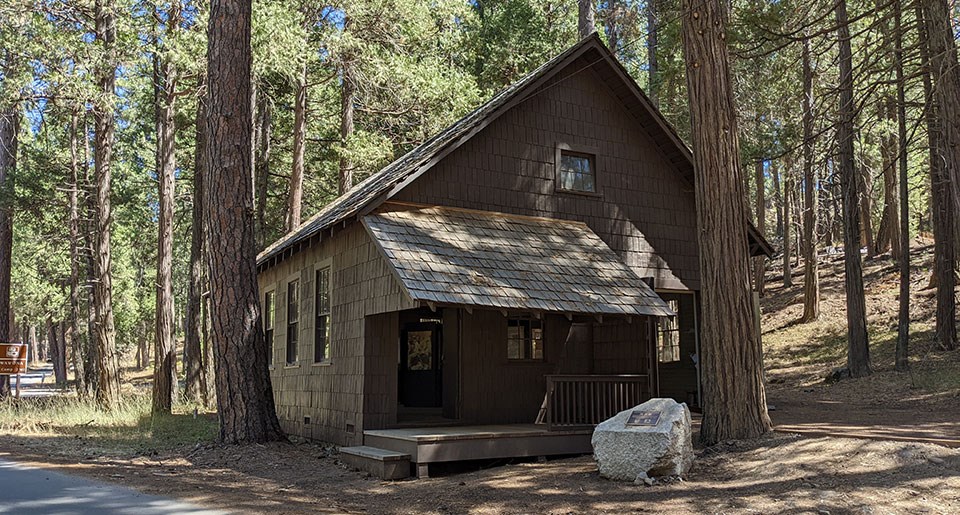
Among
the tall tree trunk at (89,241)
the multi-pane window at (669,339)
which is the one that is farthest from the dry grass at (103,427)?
the multi-pane window at (669,339)

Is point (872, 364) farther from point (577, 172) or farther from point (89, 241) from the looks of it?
point (89, 241)

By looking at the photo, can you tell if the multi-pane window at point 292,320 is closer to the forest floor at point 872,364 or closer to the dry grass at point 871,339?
the forest floor at point 872,364

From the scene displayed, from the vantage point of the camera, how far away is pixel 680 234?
600 inches

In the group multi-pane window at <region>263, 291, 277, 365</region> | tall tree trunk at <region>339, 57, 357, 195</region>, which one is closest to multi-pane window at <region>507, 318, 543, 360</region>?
multi-pane window at <region>263, 291, 277, 365</region>

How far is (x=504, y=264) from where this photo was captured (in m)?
11.6

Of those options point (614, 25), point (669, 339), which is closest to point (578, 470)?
point (669, 339)

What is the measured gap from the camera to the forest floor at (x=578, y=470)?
7.52 metres

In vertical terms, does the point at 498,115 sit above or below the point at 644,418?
above

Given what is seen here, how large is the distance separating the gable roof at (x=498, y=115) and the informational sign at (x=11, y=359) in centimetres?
628

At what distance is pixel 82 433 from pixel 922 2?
1602cm

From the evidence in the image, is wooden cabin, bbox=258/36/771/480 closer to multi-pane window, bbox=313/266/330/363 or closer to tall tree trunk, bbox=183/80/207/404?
multi-pane window, bbox=313/266/330/363

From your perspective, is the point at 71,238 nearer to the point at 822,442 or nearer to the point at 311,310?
the point at 311,310

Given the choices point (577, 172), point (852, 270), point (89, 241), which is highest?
point (89, 241)

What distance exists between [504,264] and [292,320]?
6006 millimetres
